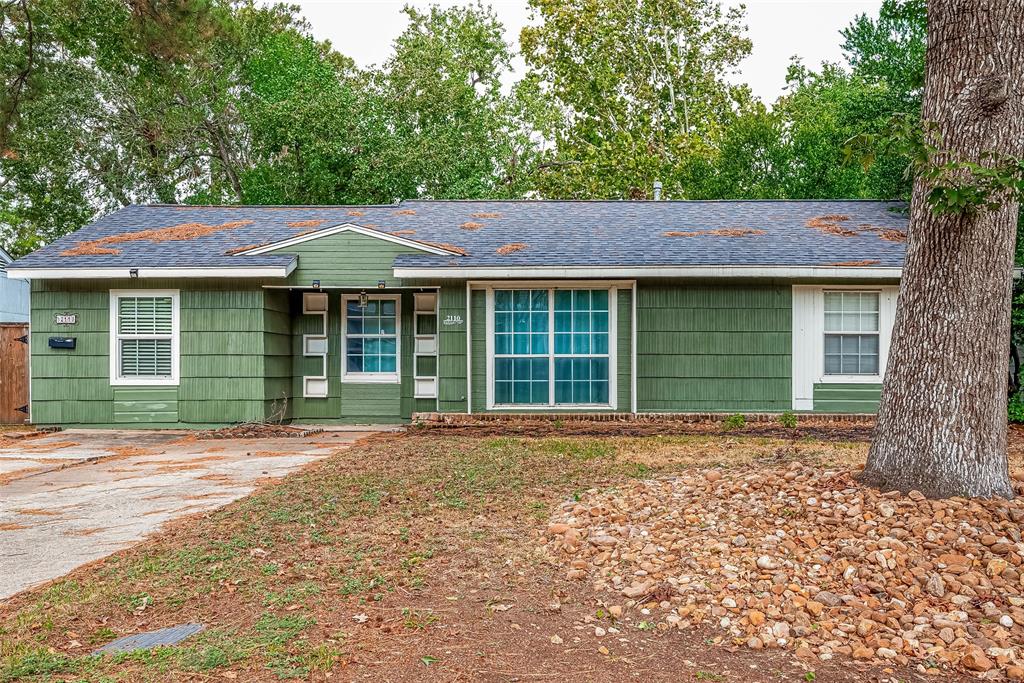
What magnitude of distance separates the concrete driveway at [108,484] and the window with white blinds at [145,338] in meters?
0.81

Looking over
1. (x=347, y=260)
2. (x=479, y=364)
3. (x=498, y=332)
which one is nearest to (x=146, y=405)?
(x=347, y=260)

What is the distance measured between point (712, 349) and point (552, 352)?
7.27ft

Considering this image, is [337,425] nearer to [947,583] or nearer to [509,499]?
[509,499]

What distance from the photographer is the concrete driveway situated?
15.5ft

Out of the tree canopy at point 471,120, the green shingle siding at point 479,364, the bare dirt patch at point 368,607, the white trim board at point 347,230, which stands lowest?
the bare dirt patch at point 368,607

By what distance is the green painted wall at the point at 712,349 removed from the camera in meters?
10.9

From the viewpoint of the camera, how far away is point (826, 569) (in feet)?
12.3

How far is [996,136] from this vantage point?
440cm

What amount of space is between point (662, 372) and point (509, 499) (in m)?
5.77

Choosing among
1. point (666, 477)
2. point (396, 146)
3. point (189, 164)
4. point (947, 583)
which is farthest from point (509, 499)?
point (189, 164)

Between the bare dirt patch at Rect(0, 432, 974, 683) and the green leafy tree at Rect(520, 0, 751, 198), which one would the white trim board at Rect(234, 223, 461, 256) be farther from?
the green leafy tree at Rect(520, 0, 751, 198)

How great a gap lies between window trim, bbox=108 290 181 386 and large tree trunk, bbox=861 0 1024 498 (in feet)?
30.7

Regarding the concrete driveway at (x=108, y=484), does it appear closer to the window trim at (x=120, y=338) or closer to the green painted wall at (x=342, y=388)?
the window trim at (x=120, y=338)

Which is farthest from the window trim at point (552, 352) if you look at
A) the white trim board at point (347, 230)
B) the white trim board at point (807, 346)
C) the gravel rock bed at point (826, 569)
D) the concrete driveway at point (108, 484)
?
the gravel rock bed at point (826, 569)
